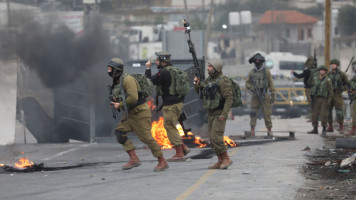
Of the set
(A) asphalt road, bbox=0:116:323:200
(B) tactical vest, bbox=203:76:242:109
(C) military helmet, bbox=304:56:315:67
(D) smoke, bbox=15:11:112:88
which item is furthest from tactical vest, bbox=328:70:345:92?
(B) tactical vest, bbox=203:76:242:109

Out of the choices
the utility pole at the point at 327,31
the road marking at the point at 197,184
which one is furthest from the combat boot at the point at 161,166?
the utility pole at the point at 327,31

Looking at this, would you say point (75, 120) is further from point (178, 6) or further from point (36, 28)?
point (178, 6)

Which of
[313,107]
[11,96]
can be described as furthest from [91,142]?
[313,107]

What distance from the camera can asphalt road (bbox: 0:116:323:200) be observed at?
8.49 m

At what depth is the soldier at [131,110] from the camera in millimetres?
10211

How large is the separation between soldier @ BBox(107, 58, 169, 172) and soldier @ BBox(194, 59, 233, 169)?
0.79 metres

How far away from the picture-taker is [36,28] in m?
17.6

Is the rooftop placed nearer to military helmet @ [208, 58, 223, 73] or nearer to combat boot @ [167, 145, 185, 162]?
combat boot @ [167, 145, 185, 162]

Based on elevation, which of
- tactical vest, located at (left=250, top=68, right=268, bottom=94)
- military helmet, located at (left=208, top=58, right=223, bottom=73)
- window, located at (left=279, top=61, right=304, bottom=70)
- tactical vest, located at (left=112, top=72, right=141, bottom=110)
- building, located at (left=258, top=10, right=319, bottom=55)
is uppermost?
military helmet, located at (left=208, top=58, right=223, bottom=73)

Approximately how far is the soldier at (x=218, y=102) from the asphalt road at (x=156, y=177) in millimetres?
364

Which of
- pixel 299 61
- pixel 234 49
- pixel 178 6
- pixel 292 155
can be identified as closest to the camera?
pixel 292 155

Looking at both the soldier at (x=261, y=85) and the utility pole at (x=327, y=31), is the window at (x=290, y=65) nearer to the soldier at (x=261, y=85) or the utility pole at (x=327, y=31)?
the utility pole at (x=327, y=31)

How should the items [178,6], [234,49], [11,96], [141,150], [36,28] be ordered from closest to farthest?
[141,150]
[11,96]
[36,28]
[178,6]
[234,49]

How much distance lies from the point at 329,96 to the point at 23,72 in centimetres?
720
